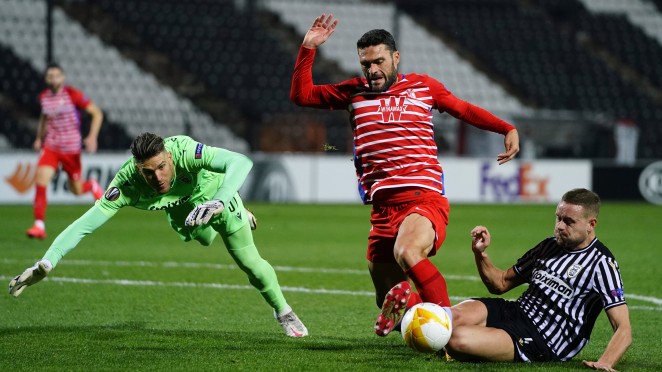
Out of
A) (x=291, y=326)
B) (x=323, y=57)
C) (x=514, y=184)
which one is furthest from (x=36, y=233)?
(x=323, y=57)

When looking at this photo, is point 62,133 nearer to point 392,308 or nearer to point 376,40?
point 376,40

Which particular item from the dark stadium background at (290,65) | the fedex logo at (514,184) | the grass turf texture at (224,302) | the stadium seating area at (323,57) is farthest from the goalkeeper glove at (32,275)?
the fedex logo at (514,184)

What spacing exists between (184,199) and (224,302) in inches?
71.4

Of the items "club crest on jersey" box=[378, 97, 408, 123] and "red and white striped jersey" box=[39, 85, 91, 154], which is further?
"red and white striped jersey" box=[39, 85, 91, 154]

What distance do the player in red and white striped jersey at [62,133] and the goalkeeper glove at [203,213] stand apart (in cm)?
757

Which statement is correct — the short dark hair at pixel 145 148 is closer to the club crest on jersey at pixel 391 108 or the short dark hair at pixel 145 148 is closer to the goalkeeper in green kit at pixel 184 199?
the goalkeeper in green kit at pixel 184 199

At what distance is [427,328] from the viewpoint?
502 cm

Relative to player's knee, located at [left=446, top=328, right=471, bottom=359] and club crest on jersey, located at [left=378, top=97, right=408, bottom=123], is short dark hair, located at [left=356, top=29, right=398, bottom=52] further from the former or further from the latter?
player's knee, located at [left=446, top=328, right=471, bottom=359]

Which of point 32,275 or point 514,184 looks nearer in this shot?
point 32,275

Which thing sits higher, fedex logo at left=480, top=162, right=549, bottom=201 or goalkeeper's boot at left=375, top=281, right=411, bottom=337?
goalkeeper's boot at left=375, top=281, right=411, bottom=337

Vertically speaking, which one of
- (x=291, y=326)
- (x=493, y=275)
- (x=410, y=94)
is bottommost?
(x=291, y=326)

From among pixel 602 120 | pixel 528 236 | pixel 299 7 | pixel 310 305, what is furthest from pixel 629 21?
pixel 310 305

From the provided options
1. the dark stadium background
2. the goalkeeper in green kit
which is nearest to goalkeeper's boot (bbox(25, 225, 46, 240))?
the goalkeeper in green kit

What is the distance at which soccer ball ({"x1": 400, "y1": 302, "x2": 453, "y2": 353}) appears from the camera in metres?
5.02
